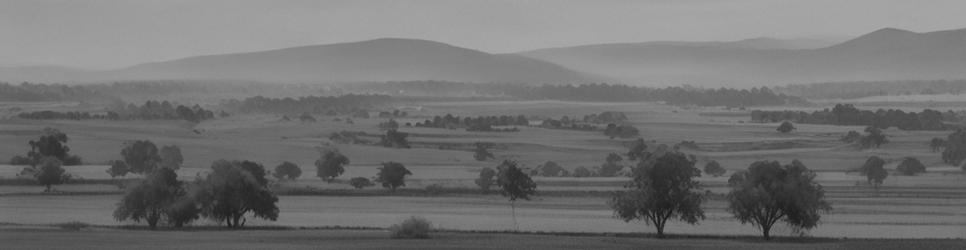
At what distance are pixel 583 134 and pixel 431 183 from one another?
67735 mm

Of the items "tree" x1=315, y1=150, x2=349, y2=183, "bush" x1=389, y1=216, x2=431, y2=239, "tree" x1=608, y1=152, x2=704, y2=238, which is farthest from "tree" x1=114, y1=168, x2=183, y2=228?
"tree" x1=315, y1=150, x2=349, y2=183

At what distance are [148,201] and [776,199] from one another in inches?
958

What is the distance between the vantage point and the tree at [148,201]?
65.6 meters

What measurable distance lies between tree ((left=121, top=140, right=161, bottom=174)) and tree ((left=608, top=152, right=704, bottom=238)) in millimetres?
37461

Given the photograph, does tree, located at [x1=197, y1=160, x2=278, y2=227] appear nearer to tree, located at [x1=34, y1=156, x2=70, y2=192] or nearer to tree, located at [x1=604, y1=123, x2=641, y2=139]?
tree, located at [x1=34, y1=156, x2=70, y2=192]

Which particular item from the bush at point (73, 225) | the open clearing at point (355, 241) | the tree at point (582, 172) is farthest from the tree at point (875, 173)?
the bush at point (73, 225)

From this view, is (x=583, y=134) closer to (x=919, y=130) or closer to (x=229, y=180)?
(x=919, y=130)

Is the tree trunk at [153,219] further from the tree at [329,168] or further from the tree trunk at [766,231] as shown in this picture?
the tree at [329,168]

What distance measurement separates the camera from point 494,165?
108188 mm

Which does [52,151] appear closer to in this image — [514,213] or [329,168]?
[329,168]

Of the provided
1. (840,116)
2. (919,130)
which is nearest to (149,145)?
(919,130)

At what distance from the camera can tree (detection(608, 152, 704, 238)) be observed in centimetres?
6444

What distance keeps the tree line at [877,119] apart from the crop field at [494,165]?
5.66 m

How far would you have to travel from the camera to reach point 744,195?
63.2 metres
